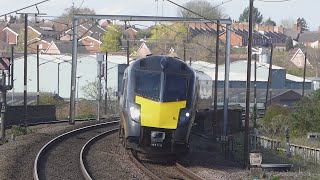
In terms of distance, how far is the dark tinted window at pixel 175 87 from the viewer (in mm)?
20203

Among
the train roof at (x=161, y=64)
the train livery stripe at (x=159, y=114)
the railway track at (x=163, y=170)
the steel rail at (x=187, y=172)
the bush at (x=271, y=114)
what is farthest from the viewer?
the bush at (x=271, y=114)

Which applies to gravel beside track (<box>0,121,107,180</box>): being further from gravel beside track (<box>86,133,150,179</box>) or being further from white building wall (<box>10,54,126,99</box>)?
white building wall (<box>10,54,126,99</box>)

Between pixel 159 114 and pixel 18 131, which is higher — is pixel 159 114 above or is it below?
above

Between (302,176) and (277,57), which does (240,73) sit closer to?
(277,57)

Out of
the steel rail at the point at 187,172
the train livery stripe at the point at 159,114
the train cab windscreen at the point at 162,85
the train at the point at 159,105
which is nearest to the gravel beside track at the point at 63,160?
the train at the point at 159,105

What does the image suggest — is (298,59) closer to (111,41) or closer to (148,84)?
(111,41)

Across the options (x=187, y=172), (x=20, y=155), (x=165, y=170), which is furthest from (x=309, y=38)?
(x=187, y=172)

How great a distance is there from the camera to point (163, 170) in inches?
773

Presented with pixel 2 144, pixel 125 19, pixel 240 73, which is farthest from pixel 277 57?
pixel 2 144

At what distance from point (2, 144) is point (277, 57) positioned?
348ft

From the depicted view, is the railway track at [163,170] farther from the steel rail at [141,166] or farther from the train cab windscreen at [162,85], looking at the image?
the train cab windscreen at [162,85]

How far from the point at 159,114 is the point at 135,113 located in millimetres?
769

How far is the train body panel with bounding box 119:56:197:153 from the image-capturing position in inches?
782

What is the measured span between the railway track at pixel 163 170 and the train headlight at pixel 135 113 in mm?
1271
